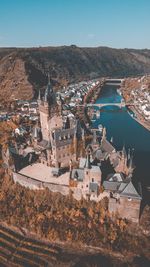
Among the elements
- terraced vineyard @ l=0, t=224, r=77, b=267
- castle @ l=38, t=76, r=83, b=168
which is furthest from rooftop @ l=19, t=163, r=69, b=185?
terraced vineyard @ l=0, t=224, r=77, b=267

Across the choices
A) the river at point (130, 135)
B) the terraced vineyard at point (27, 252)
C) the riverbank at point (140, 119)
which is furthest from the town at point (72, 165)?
the riverbank at point (140, 119)

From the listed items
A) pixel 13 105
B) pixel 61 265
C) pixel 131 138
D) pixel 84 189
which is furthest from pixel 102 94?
pixel 61 265

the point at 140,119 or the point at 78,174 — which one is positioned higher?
the point at 140,119

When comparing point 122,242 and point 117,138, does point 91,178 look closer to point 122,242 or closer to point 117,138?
point 122,242

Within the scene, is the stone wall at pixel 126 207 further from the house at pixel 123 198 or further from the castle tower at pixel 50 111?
the castle tower at pixel 50 111

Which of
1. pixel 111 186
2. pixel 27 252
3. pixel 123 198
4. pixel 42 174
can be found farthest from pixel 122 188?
pixel 27 252

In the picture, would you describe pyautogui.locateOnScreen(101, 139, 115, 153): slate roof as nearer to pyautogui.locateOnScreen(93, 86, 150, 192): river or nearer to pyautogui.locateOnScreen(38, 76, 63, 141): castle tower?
pyautogui.locateOnScreen(93, 86, 150, 192): river

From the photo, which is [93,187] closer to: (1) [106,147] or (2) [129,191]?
(2) [129,191]
